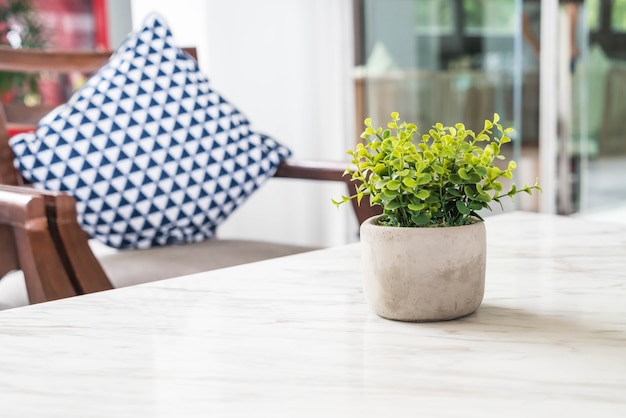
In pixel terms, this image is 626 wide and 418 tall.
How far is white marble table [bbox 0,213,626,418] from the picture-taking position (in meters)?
0.56

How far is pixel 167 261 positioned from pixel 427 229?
81 cm

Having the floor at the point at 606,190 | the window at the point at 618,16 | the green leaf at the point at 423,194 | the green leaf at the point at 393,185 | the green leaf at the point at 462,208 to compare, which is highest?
the window at the point at 618,16

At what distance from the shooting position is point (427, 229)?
0.72m

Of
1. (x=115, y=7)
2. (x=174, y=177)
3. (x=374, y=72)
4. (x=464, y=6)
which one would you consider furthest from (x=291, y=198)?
(x=115, y=7)

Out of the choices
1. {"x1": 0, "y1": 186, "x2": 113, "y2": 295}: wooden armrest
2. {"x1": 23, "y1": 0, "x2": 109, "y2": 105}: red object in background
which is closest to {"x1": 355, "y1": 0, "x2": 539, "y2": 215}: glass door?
{"x1": 0, "y1": 186, "x2": 113, "y2": 295}: wooden armrest

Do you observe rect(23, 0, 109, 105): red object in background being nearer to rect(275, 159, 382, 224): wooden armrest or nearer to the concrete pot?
rect(275, 159, 382, 224): wooden armrest

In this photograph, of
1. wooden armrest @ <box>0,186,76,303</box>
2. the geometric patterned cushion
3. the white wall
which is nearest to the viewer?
wooden armrest @ <box>0,186,76,303</box>

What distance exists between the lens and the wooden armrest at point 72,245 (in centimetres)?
122

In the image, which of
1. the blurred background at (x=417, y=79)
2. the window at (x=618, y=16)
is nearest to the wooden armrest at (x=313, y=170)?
the blurred background at (x=417, y=79)

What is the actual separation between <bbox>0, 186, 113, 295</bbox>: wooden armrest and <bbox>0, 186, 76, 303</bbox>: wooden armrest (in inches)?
0.6

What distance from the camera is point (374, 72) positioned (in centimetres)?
285

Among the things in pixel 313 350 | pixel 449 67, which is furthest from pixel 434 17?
pixel 313 350

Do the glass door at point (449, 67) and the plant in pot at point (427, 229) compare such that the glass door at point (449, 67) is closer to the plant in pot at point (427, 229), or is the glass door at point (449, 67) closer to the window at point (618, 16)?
the window at point (618, 16)

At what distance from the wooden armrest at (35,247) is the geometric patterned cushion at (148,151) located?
262mm
